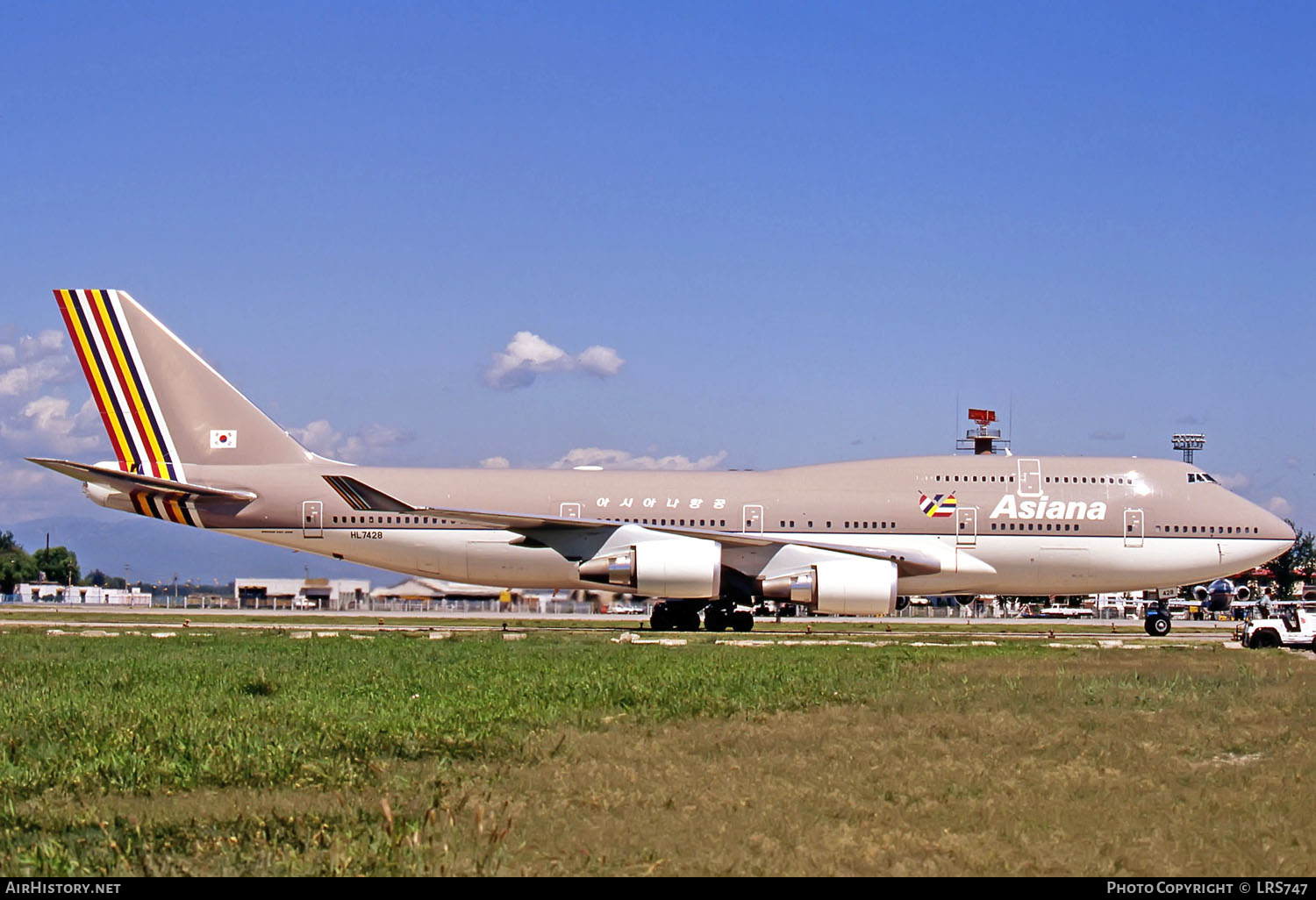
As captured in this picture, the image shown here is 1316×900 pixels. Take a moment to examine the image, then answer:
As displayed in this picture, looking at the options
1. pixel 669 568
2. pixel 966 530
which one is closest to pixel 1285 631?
pixel 966 530

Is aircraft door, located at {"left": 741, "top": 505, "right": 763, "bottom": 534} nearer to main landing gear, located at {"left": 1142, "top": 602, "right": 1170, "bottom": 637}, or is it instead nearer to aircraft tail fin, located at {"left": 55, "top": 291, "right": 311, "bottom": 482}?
main landing gear, located at {"left": 1142, "top": 602, "right": 1170, "bottom": 637}

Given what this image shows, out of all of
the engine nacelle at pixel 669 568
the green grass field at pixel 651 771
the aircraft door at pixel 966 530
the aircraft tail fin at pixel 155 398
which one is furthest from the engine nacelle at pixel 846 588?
the aircraft tail fin at pixel 155 398

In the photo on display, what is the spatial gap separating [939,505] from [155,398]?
19380 millimetres

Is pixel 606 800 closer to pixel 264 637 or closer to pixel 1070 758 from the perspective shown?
pixel 1070 758

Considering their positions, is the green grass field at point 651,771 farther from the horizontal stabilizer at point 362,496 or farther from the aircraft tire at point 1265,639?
the horizontal stabilizer at point 362,496

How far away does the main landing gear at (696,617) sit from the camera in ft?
102

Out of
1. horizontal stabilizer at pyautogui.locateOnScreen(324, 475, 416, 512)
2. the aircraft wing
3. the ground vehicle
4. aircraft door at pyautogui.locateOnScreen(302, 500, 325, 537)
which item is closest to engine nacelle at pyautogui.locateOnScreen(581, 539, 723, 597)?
the aircraft wing

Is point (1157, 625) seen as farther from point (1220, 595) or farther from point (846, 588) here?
point (1220, 595)

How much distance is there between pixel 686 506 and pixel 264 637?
10860 mm

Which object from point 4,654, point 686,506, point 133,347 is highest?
point 133,347

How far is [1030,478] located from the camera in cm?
3166

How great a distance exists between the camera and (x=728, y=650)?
867 inches

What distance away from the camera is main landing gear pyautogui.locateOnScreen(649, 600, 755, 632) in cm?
3120
